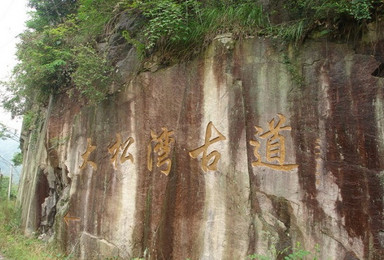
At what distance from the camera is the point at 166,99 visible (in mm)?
4992

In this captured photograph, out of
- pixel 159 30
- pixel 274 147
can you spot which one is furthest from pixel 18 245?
pixel 274 147

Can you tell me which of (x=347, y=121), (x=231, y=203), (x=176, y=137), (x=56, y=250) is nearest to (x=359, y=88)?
(x=347, y=121)

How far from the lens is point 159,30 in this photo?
5.04m

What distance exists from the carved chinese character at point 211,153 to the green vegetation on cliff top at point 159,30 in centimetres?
127

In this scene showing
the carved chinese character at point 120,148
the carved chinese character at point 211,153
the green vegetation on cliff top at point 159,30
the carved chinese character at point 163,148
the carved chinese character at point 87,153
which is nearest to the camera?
the green vegetation on cliff top at point 159,30

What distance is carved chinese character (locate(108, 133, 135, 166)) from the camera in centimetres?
527

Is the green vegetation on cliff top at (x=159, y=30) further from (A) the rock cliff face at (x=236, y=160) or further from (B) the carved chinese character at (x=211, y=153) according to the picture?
(B) the carved chinese character at (x=211, y=153)

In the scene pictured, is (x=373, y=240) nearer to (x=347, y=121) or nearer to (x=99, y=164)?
(x=347, y=121)

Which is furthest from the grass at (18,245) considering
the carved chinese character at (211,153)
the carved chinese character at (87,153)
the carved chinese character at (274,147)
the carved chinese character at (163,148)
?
the carved chinese character at (274,147)

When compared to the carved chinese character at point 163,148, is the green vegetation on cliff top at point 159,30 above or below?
above

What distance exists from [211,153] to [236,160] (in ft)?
1.25

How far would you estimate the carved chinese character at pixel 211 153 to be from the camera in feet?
14.6

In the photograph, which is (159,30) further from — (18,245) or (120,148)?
(18,245)

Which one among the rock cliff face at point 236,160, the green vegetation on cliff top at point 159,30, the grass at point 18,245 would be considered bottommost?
the grass at point 18,245
